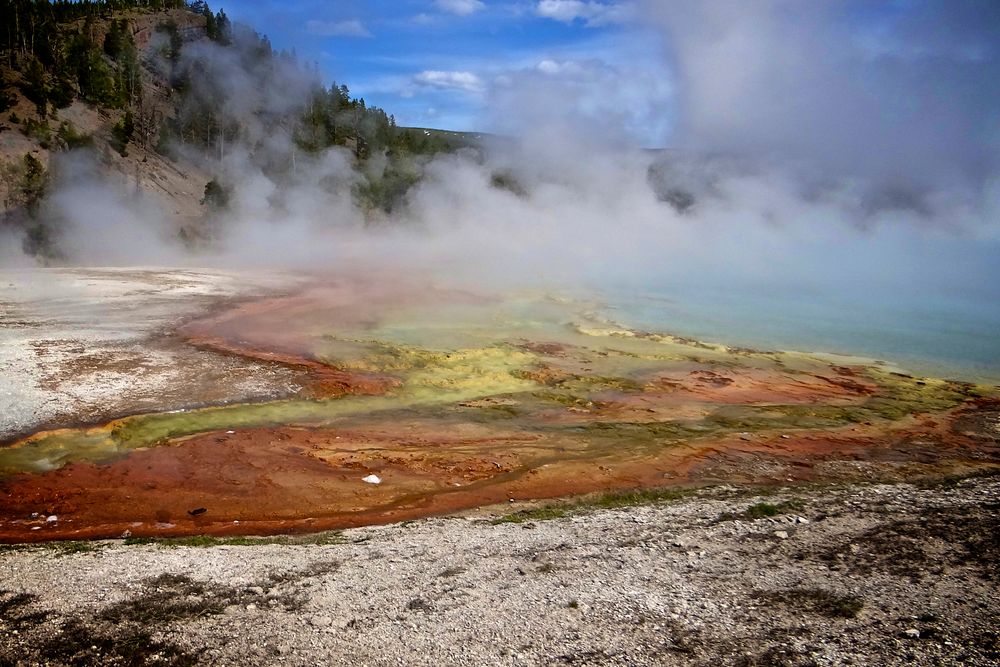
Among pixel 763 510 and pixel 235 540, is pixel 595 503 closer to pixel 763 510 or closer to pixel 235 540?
pixel 763 510

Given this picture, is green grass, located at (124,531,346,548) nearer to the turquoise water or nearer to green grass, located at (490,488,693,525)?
green grass, located at (490,488,693,525)

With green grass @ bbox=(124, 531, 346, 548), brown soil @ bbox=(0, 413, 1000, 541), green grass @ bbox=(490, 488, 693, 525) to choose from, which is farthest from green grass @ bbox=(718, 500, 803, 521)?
green grass @ bbox=(124, 531, 346, 548)

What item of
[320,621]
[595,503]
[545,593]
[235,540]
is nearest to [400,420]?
[595,503]

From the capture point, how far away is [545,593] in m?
4.38

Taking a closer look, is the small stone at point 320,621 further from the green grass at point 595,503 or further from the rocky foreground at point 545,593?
the green grass at point 595,503

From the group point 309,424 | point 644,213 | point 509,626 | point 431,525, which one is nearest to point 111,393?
point 309,424

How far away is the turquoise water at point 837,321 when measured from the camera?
43.4ft

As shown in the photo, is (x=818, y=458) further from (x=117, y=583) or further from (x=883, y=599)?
(x=117, y=583)

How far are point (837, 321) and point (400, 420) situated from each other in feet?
41.1

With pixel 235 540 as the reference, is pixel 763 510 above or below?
above

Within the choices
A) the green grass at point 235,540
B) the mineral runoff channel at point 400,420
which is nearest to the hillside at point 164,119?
the mineral runoff channel at point 400,420

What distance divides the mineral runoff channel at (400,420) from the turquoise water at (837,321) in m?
1.22

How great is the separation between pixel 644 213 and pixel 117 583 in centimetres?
3446

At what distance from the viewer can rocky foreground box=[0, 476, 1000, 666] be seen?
3715 mm
